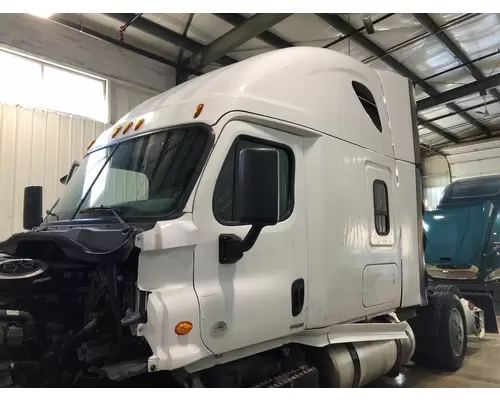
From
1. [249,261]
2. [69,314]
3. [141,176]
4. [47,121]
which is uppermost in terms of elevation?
[47,121]

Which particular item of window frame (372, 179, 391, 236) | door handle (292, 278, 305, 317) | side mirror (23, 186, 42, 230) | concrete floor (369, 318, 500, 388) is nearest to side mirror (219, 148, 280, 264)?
door handle (292, 278, 305, 317)

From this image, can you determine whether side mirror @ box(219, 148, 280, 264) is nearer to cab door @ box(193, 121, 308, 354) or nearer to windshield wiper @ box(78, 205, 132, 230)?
cab door @ box(193, 121, 308, 354)

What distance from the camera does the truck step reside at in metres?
2.97

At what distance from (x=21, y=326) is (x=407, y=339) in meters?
3.28

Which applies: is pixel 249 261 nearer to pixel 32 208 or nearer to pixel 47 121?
pixel 32 208

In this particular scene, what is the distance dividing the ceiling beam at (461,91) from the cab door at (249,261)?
7.81m

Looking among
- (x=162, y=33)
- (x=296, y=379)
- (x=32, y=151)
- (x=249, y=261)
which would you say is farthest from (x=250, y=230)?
(x=162, y=33)

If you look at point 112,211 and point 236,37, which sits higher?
point 236,37

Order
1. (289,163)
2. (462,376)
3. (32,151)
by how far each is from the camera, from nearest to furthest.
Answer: (289,163)
(462,376)
(32,151)

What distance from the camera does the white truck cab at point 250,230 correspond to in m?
2.48

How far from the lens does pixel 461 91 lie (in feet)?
32.4

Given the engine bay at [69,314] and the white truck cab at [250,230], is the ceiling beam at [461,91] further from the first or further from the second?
the engine bay at [69,314]

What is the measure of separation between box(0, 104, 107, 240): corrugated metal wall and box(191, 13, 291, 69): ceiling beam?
6.88 ft

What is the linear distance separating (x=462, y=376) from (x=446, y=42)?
17.8 ft
